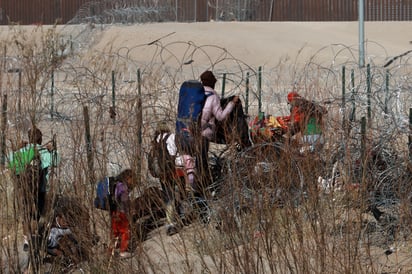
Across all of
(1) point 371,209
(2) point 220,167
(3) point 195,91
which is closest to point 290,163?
A: (1) point 371,209

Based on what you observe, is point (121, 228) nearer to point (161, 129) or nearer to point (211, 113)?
point (161, 129)

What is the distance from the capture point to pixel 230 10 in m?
40.2

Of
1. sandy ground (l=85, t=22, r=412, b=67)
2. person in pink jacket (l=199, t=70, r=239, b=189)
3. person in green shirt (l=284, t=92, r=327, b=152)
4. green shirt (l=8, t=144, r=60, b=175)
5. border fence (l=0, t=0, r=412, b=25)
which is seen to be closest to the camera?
person in green shirt (l=284, t=92, r=327, b=152)

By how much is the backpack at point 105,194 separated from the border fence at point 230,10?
30.2m

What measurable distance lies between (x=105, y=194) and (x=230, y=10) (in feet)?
113

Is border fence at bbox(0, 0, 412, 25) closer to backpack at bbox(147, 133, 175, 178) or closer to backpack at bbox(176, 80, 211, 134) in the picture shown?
backpack at bbox(176, 80, 211, 134)

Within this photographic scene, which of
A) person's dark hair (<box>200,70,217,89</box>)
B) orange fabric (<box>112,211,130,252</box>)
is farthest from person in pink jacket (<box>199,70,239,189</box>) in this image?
orange fabric (<box>112,211,130,252</box>)

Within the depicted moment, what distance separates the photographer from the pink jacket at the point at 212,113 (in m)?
7.52

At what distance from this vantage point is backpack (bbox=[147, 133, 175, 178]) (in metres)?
6.36

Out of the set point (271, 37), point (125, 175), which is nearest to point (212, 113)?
point (125, 175)

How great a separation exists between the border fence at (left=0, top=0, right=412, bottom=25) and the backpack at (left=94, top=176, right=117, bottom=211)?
30.2 meters

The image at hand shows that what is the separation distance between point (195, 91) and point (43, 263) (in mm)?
2046

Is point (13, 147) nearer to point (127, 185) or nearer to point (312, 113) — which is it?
point (127, 185)

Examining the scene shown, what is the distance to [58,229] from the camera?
6641mm
